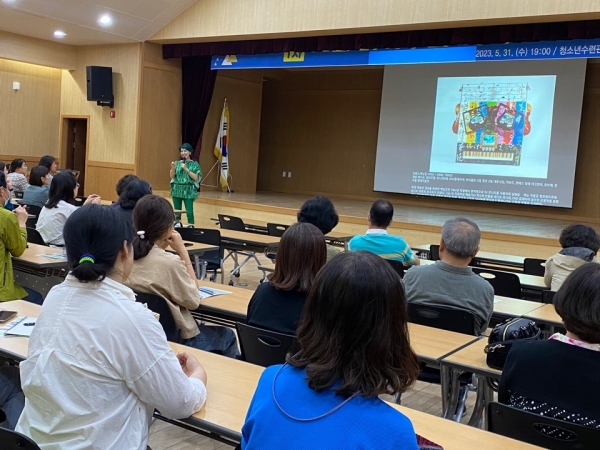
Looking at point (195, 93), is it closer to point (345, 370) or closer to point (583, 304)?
point (583, 304)

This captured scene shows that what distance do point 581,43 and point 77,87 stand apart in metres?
9.01

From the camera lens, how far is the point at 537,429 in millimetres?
1643

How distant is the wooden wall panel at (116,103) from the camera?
11.1m

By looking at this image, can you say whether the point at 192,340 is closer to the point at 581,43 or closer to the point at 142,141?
the point at 581,43

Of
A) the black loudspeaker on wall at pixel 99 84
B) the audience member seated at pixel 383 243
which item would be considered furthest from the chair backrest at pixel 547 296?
the black loudspeaker on wall at pixel 99 84

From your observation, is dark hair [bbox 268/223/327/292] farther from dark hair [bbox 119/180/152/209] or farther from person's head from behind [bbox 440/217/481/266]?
dark hair [bbox 119/180/152/209]

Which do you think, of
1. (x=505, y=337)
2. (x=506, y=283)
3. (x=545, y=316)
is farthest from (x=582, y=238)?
(x=505, y=337)

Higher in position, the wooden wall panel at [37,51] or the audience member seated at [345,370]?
the wooden wall panel at [37,51]

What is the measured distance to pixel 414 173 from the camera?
11789mm

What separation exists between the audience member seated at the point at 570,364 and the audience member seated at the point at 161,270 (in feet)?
4.84

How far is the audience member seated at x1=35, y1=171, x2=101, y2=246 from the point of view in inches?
185

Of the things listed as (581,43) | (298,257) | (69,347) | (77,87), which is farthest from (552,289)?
(77,87)

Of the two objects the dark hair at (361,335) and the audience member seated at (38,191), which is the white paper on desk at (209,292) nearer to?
the dark hair at (361,335)

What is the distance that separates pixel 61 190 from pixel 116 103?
717cm
